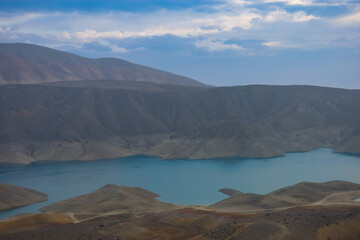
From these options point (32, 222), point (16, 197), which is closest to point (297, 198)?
point (32, 222)

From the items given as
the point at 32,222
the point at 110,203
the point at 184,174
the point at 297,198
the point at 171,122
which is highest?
the point at 171,122

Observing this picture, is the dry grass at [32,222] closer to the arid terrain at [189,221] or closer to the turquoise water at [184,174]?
the arid terrain at [189,221]

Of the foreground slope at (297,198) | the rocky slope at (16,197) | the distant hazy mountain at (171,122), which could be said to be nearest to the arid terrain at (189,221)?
the foreground slope at (297,198)

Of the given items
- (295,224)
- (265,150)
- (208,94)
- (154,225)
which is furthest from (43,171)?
(208,94)

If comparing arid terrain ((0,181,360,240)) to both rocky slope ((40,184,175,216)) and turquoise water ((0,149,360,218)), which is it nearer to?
rocky slope ((40,184,175,216))

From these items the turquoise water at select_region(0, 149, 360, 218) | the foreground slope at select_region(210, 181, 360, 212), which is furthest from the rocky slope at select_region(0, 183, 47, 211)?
the foreground slope at select_region(210, 181, 360, 212)

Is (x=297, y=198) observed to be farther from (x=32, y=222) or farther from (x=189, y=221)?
(x=32, y=222)
